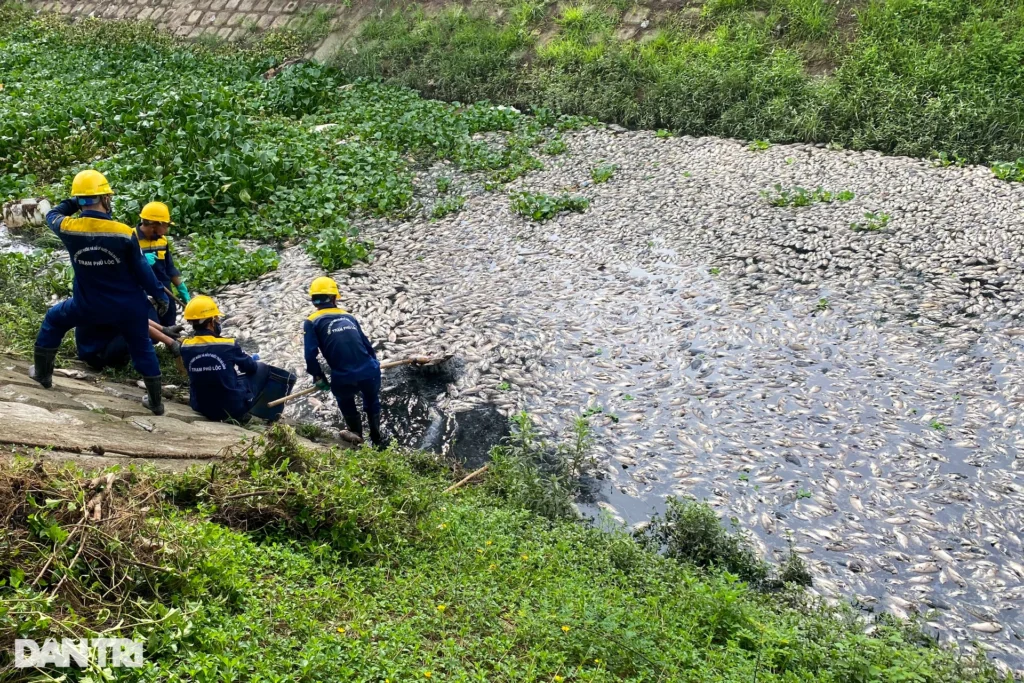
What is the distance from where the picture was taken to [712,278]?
9.17 meters

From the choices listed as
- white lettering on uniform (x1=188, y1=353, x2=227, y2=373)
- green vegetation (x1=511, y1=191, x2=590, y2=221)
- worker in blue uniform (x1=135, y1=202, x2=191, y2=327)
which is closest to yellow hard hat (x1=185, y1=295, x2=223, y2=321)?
white lettering on uniform (x1=188, y1=353, x2=227, y2=373)

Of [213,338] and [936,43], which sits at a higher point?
[936,43]

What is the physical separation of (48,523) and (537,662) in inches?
91.3

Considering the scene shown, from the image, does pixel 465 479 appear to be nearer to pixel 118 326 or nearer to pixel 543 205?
pixel 118 326

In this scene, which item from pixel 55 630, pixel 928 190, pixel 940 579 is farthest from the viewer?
pixel 928 190

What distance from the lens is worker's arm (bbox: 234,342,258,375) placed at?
6.39 m

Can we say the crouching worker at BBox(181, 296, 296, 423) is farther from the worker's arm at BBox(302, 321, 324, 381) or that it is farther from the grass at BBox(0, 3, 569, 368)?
the grass at BBox(0, 3, 569, 368)

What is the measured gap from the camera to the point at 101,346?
23.0 feet

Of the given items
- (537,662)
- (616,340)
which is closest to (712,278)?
(616,340)

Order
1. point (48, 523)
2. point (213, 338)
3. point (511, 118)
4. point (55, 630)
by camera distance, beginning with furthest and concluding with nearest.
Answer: point (511, 118) → point (213, 338) → point (48, 523) → point (55, 630)

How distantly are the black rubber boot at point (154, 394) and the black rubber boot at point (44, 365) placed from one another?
678mm

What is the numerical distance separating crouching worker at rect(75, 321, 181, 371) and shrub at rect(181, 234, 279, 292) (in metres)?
1.86

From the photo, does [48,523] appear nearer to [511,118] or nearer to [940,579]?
[940,579]

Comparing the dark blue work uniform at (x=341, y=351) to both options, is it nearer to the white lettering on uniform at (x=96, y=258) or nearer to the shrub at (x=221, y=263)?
the white lettering on uniform at (x=96, y=258)
